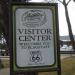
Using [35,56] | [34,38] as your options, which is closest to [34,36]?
[34,38]

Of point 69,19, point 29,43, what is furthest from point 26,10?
point 69,19

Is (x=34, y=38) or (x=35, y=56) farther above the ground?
(x=34, y=38)

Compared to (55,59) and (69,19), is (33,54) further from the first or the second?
(69,19)

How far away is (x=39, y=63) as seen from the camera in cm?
689

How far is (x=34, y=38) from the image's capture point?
684cm

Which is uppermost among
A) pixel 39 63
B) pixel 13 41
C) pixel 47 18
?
pixel 47 18

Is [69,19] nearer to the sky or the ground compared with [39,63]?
nearer to the sky

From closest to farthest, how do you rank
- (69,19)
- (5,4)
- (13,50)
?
(13,50)
(5,4)
(69,19)

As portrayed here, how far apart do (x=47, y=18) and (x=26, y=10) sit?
0.46 m

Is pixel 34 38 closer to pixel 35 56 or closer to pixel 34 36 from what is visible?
pixel 34 36

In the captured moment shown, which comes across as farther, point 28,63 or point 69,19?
point 69,19

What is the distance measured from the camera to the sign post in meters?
6.78

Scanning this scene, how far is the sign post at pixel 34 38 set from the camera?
22.2 ft

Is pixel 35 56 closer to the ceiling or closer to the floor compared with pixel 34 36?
closer to the floor
